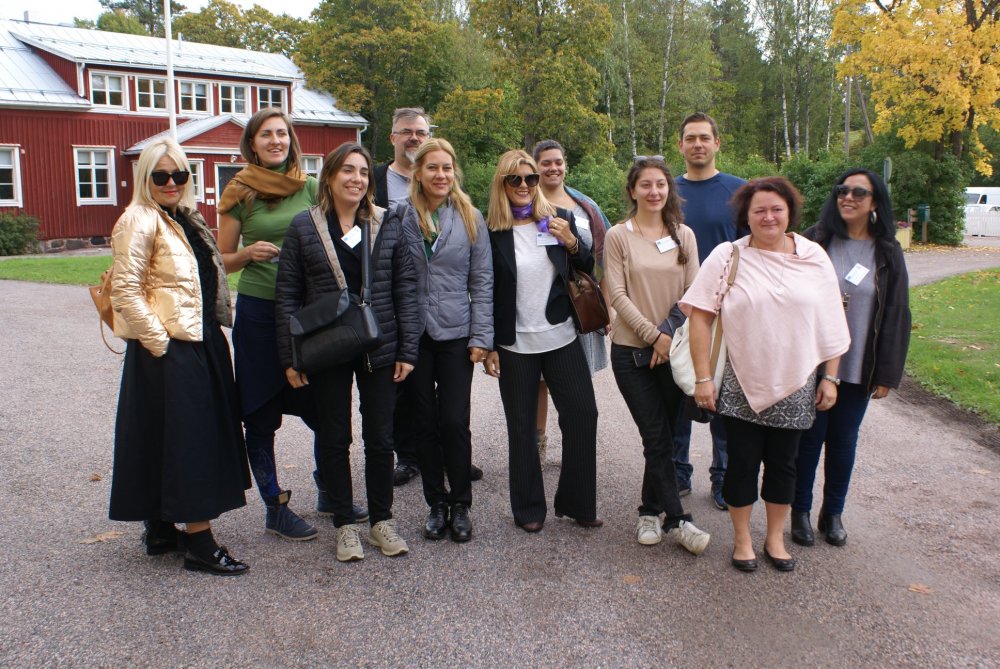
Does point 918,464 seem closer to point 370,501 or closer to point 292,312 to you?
point 370,501

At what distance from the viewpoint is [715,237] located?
5000 mm

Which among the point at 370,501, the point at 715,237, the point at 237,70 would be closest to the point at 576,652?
the point at 370,501

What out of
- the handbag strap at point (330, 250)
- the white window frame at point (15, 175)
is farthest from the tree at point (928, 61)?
the white window frame at point (15, 175)

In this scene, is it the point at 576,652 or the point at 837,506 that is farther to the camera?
the point at 837,506

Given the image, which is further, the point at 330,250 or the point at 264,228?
the point at 264,228

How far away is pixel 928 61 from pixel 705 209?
22.9 metres

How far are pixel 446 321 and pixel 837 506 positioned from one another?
2328 mm

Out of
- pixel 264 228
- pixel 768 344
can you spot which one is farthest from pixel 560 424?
pixel 264 228

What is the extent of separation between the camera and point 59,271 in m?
18.5

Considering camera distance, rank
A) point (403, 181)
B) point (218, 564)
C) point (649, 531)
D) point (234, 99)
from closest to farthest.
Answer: point (218, 564), point (649, 531), point (403, 181), point (234, 99)

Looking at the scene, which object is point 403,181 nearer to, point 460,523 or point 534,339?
point 534,339

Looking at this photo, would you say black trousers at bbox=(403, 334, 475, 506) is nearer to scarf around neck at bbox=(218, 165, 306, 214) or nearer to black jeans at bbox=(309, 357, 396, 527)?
black jeans at bbox=(309, 357, 396, 527)

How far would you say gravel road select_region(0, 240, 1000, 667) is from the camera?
3297 mm

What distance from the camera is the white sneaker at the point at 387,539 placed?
14.0 feet
